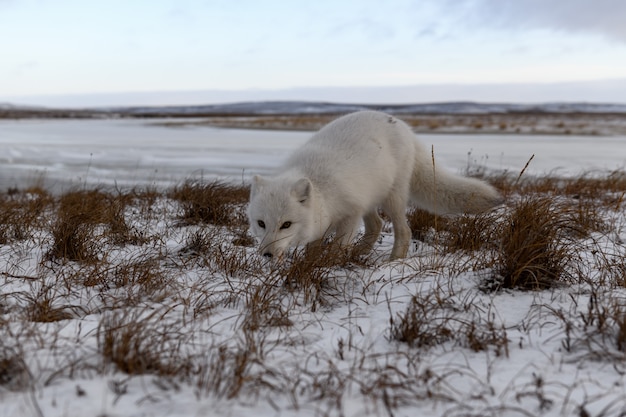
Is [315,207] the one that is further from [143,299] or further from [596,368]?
[596,368]

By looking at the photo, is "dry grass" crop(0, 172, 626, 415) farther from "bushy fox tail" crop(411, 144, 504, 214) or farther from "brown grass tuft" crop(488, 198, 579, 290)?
"bushy fox tail" crop(411, 144, 504, 214)

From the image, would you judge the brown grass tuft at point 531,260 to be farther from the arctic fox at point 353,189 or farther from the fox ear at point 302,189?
the fox ear at point 302,189

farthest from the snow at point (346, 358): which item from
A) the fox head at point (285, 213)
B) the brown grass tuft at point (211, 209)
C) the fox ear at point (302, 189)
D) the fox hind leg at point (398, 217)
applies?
the brown grass tuft at point (211, 209)

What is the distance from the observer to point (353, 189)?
3953 mm

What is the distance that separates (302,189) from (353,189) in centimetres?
51

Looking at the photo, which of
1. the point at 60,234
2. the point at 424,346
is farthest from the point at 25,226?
the point at 424,346

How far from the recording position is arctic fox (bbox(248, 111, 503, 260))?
12.0ft

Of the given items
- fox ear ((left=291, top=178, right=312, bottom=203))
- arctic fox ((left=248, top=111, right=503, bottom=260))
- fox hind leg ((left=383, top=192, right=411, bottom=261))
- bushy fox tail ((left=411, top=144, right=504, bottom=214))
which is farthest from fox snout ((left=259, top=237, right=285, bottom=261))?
bushy fox tail ((left=411, top=144, right=504, bottom=214))

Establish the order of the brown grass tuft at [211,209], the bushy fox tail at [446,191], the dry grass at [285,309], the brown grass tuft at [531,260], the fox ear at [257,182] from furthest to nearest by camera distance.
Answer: the brown grass tuft at [211,209] < the bushy fox tail at [446,191] < the fox ear at [257,182] < the brown grass tuft at [531,260] < the dry grass at [285,309]

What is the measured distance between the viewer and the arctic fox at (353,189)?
12.0ft

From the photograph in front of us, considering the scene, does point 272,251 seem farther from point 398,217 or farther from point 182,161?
point 182,161

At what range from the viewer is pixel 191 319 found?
2.56 metres

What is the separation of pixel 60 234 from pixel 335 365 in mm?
2557

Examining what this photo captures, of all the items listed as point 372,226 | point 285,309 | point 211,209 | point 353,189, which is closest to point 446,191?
point 372,226
